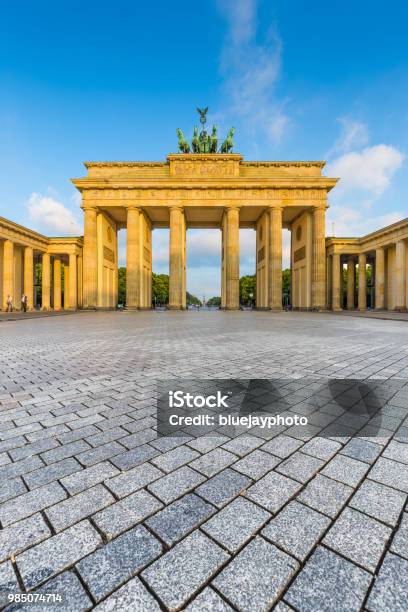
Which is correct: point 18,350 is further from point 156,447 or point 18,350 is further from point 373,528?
point 373,528

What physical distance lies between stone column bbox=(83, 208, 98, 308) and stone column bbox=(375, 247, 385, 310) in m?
32.8

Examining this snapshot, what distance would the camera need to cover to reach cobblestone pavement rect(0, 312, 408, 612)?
3.93 feet

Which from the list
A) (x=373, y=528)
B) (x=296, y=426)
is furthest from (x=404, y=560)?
(x=296, y=426)

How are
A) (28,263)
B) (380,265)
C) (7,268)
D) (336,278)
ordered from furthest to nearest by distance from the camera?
(336,278), (28,263), (380,265), (7,268)

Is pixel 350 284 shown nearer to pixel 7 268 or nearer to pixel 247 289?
pixel 247 289

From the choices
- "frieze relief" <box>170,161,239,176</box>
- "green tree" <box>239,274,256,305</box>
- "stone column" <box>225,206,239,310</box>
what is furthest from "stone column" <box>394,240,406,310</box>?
"green tree" <box>239,274,256,305</box>

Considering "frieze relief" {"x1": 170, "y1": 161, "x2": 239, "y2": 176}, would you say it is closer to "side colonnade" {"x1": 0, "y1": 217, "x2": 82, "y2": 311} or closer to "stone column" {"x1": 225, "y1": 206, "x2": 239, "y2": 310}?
"stone column" {"x1": 225, "y1": 206, "x2": 239, "y2": 310}

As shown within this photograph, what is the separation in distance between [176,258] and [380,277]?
79.1ft

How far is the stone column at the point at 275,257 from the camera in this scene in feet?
108

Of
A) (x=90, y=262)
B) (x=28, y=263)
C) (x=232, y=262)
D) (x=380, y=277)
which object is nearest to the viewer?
(x=90, y=262)

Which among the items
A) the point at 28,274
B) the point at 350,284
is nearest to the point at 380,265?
the point at 350,284

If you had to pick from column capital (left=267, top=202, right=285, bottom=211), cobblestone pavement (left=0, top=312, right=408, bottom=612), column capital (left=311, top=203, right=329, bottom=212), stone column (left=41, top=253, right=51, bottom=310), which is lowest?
cobblestone pavement (left=0, top=312, right=408, bottom=612)

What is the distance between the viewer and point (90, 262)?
32.8m

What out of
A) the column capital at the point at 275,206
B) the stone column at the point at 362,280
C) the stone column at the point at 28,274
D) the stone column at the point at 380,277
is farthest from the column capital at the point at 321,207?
the stone column at the point at 28,274
